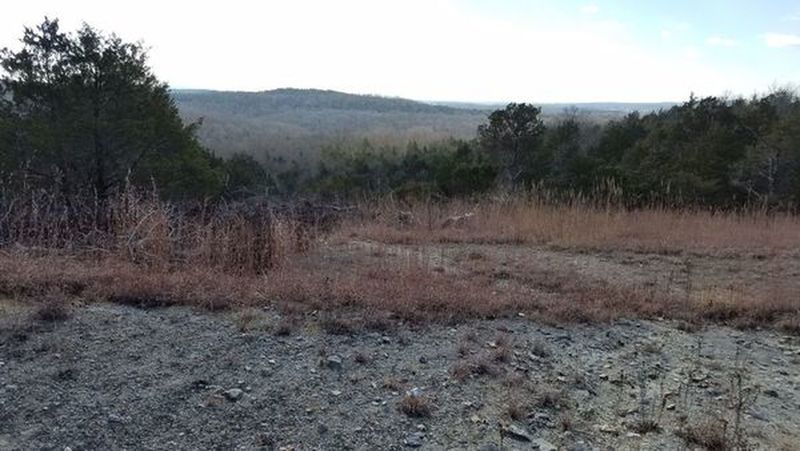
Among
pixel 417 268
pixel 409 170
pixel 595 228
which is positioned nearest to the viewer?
pixel 417 268

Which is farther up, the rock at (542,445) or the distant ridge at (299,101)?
the distant ridge at (299,101)

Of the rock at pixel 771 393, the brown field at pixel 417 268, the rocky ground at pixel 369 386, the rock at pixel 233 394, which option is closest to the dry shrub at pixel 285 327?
the rocky ground at pixel 369 386

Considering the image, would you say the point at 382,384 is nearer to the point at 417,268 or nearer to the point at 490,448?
the point at 490,448

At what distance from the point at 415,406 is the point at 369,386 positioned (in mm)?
325

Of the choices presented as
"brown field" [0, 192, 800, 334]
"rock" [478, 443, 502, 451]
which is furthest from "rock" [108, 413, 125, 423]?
"rock" [478, 443, 502, 451]

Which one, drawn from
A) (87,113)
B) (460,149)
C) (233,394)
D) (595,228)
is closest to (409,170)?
(460,149)

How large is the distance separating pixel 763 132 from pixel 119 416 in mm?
17825

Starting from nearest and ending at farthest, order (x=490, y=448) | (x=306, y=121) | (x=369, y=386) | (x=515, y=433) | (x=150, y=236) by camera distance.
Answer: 1. (x=490, y=448)
2. (x=515, y=433)
3. (x=369, y=386)
4. (x=150, y=236)
5. (x=306, y=121)

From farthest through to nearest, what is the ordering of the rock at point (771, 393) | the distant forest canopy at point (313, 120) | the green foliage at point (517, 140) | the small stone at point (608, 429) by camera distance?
the distant forest canopy at point (313, 120), the green foliage at point (517, 140), the rock at point (771, 393), the small stone at point (608, 429)

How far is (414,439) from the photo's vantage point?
2.89 metres

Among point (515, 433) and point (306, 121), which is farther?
point (306, 121)

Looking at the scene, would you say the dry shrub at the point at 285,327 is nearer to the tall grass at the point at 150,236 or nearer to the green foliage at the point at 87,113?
the tall grass at the point at 150,236

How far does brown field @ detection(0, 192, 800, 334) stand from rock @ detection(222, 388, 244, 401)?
89 centimetres

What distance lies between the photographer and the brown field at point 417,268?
436 cm
